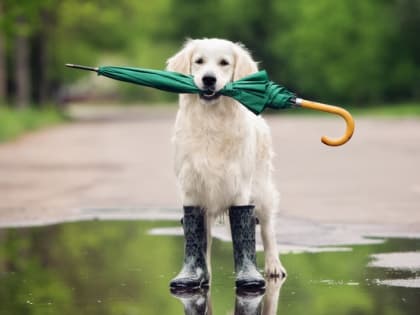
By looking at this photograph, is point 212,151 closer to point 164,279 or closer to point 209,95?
point 209,95

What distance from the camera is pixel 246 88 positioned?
8789mm

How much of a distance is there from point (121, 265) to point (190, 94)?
1.99m

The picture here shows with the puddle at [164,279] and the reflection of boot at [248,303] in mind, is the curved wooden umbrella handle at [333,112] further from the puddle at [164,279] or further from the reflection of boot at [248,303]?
the reflection of boot at [248,303]

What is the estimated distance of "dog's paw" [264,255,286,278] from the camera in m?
9.45

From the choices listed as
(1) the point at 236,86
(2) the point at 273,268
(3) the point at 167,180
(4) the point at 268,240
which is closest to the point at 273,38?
(3) the point at 167,180

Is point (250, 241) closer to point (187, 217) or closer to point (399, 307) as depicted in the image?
point (187, 217)

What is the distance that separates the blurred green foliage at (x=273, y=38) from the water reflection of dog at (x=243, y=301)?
132 ft

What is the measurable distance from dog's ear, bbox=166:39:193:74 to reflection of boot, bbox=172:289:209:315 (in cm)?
152

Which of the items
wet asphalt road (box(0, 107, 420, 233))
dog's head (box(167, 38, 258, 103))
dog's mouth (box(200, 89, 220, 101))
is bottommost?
wet asphalt road (box(0, 107, 420, 233))

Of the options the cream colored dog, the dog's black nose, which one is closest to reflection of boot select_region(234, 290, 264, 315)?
the cream colored dog

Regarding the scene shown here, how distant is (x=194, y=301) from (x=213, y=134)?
1.18 meters

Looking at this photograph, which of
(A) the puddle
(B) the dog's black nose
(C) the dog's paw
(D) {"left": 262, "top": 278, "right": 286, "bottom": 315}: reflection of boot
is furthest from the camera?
(C) the dog's paw

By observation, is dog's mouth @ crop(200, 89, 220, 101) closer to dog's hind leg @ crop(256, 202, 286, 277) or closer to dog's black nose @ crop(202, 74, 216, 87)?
dog's black nose @ crop(202, 74, 216, 87)

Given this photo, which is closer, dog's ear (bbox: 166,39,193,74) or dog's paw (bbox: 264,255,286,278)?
dog's ear (bbox: 166,39,193,74)
